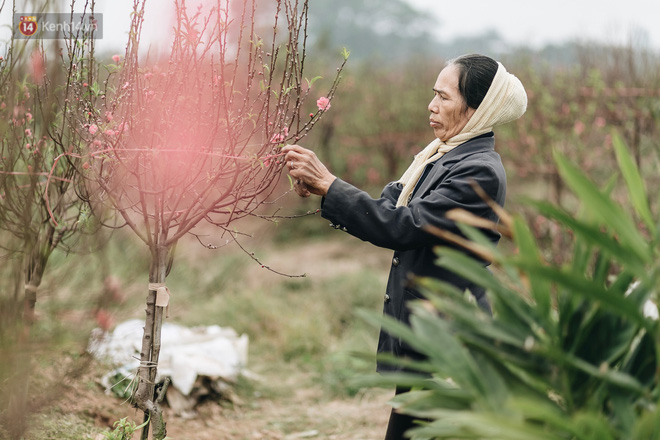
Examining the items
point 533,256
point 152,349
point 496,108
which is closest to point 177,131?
point 152,349

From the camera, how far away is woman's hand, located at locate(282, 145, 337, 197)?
105 inches

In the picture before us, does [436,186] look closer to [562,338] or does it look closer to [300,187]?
[300,187]

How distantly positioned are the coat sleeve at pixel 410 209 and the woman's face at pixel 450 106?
10.2 inches

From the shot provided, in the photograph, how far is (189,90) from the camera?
2895 millimetres

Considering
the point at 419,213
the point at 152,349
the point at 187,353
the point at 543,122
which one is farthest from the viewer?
the point at 543,122

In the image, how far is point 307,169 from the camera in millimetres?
2678

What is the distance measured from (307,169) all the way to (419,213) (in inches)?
19.2

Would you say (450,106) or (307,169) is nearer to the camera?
(307,169)

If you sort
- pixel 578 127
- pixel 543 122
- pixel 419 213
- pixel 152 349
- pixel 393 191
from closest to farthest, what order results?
1. pixel 419 213
2. pixel 152 349
3. pixel 393 191
4. pixel 578 127
5. pixel 543 122

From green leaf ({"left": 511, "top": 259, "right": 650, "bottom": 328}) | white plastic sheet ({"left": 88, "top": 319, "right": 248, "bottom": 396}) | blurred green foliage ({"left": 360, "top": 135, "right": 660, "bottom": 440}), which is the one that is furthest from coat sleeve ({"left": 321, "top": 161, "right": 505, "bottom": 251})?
white plastic sheet ({"left": 88, "top": 319, "right": 248, "bottom": 396})

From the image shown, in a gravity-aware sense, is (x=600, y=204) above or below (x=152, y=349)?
above

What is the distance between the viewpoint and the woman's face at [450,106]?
9.24ft

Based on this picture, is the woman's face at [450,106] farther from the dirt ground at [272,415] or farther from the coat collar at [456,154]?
the dirt ground at [272,415]

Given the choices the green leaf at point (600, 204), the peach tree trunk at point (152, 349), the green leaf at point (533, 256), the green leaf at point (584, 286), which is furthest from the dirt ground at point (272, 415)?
the green leaf at point (600, 204)
